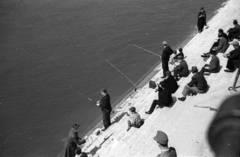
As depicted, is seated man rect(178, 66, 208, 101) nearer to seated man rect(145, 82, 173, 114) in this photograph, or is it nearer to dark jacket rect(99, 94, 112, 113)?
seated man rect(145, 82, 173, 114)

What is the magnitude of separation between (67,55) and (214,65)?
10410 mm

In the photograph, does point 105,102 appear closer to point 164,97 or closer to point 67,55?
point 164,97

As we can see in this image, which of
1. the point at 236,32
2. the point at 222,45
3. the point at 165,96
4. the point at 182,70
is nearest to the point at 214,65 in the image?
the point at 182,70

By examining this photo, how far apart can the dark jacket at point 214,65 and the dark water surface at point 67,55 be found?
474 centimetres

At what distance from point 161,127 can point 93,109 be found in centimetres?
489

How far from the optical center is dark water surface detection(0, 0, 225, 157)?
1227 cm

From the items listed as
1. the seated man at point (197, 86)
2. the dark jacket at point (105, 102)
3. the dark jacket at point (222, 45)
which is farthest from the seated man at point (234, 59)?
the dark jacket at point (105, 102)

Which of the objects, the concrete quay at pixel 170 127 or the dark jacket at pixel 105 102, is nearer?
the concrete quay at pixel 170 127

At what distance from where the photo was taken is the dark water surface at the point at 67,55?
40.2 ft

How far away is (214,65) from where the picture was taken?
36.8 ft

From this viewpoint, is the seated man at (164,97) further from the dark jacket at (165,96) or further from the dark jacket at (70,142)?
the dark jacket at (70,142)

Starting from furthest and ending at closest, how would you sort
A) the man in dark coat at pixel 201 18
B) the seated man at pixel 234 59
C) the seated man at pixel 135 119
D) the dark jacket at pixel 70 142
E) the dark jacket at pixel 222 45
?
the man in dark coat at pixel 201 18, the dark jacket at pixel 222 45, the seated man at pixel 234 59, the seated man at pixel 135 119, the dark jacket at pixel 70 142

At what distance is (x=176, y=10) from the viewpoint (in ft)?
84.4

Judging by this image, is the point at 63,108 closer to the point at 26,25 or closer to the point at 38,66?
the point at 38,66
